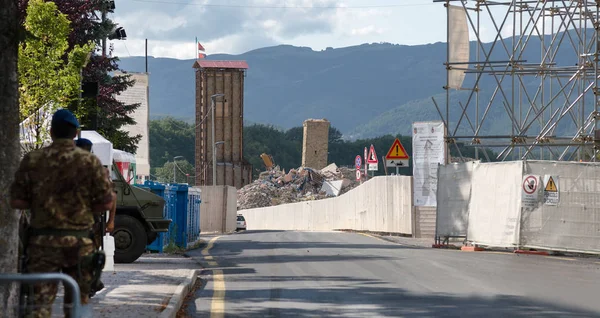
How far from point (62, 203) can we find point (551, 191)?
58.8 feet

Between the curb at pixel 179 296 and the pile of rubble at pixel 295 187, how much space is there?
72.3 metres

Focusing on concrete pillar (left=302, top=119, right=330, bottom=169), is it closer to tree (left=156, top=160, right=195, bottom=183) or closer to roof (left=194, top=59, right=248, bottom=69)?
roof (left=194, top=59, right=248, bottom=69)

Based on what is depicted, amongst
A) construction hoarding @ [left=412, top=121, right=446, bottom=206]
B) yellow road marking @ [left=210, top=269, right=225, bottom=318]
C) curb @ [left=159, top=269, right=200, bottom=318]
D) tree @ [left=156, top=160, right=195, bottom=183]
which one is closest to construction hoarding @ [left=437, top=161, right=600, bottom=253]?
construction hoarding @ [left=412, top=121, right=446, bottom=206]

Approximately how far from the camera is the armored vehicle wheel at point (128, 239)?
757 inches

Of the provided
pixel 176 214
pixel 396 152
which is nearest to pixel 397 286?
pixel 176 214

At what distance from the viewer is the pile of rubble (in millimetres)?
91500

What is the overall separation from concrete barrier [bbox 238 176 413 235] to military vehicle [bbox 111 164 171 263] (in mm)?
19125

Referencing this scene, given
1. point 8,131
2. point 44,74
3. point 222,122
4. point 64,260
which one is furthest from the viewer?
point 222,122

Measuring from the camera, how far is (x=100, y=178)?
7.52 metres

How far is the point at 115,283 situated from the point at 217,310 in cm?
297

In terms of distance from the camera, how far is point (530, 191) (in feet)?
79.7

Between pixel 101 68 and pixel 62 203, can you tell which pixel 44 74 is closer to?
pixel 62 203

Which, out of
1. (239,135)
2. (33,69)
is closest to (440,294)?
(33,69)

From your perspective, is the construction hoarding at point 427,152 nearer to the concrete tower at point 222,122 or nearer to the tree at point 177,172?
the concrete tower at point 222,122
